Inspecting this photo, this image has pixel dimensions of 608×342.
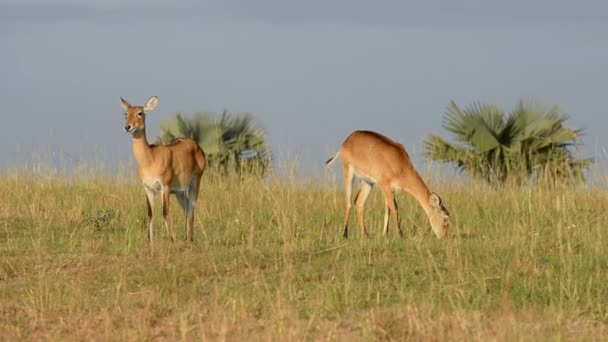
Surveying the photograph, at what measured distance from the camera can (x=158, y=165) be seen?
11.1m

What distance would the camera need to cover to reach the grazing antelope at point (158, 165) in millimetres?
11062

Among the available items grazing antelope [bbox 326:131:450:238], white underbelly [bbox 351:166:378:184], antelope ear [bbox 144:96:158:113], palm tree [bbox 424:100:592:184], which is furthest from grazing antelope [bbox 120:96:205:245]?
palm tree [bbox 424:100:592:184]

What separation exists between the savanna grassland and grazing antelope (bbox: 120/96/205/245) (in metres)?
0.47

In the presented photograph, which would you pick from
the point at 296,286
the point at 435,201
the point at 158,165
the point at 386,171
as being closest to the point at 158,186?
the point at 158,165

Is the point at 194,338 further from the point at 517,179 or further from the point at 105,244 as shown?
the point at 517,179

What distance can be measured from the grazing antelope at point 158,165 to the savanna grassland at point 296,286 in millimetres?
472

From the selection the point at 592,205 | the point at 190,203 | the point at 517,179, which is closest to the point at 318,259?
the point at 190,203

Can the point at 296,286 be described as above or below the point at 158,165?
below

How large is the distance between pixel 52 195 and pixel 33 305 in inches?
328

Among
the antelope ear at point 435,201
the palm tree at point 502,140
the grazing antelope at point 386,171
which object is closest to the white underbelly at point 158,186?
the grazing antelope at point 386,171

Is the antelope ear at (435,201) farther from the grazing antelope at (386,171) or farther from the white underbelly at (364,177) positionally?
the white underbelly at (364,177)

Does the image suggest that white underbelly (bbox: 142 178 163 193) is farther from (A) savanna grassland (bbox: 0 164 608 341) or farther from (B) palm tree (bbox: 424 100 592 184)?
(B) palm tree (bbox: 424 100 592 184)

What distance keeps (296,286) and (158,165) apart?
3.83 m

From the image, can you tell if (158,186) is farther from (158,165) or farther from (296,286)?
(296,286)
